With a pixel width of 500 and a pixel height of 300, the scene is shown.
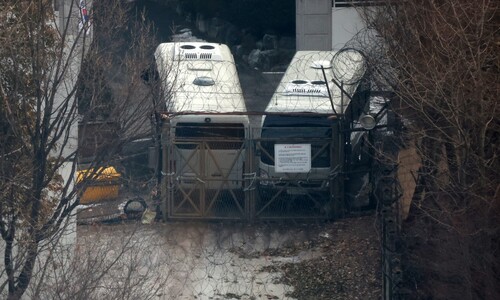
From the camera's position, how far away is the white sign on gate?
15070mm

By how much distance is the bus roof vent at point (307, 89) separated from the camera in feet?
53.7

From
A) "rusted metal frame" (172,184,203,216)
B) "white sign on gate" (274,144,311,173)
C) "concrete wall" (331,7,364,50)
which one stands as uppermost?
Answer: "concrete wall" (331,7,364,50)

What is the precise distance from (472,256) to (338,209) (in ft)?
22.0

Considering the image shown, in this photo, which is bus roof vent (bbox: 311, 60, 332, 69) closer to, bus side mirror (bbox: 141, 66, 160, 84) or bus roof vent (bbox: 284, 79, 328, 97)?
bus roof vent (bbox: 284, 79, 328, 97)

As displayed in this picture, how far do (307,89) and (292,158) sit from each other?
6.43 feet

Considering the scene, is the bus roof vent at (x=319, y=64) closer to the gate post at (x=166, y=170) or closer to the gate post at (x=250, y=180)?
the gate post at (x=250, y=180)

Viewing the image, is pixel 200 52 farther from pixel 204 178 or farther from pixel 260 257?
pixel 260 257

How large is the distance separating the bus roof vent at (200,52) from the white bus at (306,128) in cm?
209

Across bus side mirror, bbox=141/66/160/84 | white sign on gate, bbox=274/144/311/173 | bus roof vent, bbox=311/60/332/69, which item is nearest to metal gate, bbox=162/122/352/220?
white sign on gate, bbox=274/144/311/173

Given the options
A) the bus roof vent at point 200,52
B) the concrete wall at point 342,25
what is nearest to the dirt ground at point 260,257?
the bus roof vent at point 200,52

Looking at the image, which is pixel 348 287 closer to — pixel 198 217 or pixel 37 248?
pixel 198 217

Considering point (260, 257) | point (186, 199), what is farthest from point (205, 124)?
point (260, 257)

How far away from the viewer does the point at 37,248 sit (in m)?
7.90

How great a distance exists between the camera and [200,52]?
17875mm
